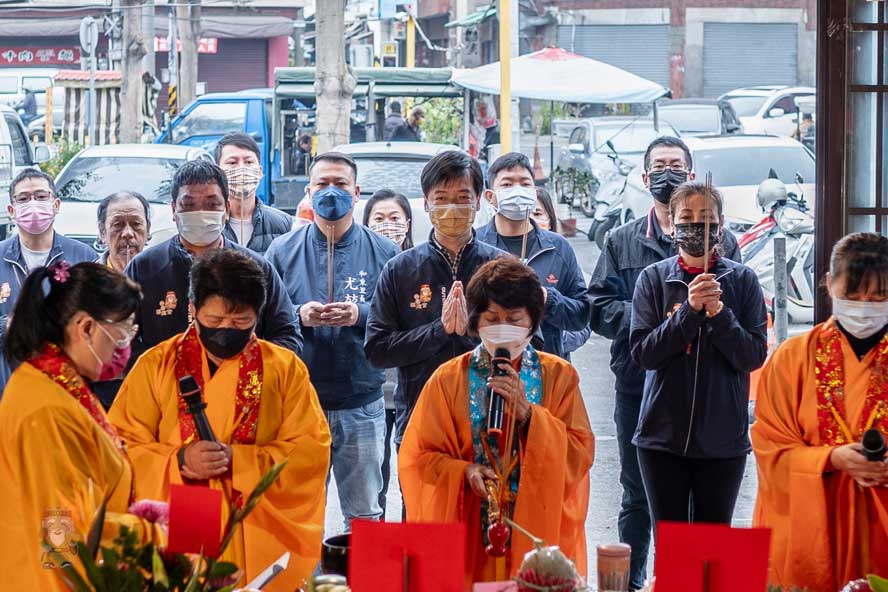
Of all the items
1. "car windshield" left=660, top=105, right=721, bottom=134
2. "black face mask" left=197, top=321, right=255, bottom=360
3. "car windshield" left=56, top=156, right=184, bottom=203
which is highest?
"car windshield" left=660, top=105, right=721, bottom=134

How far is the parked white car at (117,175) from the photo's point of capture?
12023mm

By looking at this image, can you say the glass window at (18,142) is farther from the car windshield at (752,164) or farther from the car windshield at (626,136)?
the car windshield at (626,136)

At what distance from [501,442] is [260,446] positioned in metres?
0.66

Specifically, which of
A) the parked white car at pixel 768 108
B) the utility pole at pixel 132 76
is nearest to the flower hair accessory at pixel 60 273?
the utility pole at pixel 132 76

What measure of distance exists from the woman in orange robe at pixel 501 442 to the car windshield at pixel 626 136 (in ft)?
47.7

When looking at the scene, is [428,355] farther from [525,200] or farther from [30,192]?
[30,192]

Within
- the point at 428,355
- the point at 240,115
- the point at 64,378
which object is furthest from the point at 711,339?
the point at 240,115

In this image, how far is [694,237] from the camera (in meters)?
4.34

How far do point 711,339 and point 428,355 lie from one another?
0.93m

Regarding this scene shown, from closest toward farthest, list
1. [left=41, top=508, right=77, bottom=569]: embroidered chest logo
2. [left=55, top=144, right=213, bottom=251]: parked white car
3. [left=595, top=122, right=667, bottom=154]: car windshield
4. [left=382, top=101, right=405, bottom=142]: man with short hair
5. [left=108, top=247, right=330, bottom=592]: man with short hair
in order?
1. [left=41, top=508, right=77, bottom=569]: embroidered chest logo
2. [left=108, top=247, right=330, bottom=592]: man with short hair
3. [left=55, top=144, right=213, bottom=251]: parked white car
4. [left=382, top=101, right=405, bottom=142]: man with short hair
5. [left=595, top=122, right=667, bottom=154]: car windshield

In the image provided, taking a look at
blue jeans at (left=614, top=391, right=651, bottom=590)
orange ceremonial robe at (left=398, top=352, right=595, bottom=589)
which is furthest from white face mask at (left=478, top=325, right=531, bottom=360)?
blue jeans at (left=614, top=391, right=651, bottom=590)

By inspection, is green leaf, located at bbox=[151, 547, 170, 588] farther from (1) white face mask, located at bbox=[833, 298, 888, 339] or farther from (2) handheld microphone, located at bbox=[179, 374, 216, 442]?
(1) white face mask, located at bbox=[833, 298, 888, 339]

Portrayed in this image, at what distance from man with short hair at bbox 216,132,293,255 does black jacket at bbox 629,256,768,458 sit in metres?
2.00

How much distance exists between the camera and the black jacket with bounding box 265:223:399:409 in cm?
495
